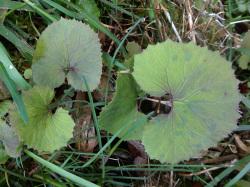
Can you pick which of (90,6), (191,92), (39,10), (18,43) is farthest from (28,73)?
(191,92)

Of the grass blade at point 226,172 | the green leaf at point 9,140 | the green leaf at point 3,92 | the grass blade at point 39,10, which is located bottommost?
the grass blade at point 226,172

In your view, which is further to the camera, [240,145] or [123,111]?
[240,145]

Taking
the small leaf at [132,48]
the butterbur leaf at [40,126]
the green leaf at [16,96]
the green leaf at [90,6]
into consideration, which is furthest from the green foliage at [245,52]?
the green leaf at [16,96]

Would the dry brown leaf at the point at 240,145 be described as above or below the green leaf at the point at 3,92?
below

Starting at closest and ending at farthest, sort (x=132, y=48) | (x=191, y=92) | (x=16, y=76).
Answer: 1. (x=191, y=92)
2. (x=16, y=76)
3. (x=132, y=48)

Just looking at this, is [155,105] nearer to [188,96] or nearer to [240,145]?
[188,96]

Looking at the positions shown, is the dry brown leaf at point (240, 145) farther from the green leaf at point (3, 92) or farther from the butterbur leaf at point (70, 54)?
the green leaf at point (3, 92)

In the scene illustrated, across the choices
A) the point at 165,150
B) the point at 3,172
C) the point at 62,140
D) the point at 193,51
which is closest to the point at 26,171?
the point at 3,172
